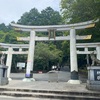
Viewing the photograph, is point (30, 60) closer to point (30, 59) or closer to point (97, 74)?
point (30, 59)

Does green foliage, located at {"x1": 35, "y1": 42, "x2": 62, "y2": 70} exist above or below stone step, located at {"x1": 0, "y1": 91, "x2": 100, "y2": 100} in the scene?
above

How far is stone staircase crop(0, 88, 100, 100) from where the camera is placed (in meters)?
8.44

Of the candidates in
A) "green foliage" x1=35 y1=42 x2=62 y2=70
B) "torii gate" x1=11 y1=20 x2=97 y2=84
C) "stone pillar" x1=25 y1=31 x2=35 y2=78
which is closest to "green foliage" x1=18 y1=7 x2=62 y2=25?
"green foliage" x1=35 y1=42 x2=62 y2=70

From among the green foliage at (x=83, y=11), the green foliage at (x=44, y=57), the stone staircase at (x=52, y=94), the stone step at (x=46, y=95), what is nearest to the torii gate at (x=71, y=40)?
the green foliage at (x=83, y=11)

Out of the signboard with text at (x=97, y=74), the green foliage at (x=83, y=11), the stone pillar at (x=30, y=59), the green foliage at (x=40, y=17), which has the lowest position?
the signboard with text at (x=97, y=74)

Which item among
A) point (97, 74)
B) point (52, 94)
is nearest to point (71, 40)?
point (97, 74)

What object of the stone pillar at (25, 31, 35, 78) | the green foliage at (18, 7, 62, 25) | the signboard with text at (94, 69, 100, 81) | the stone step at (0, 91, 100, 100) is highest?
the green foliage at (18, 7, 62, 25)

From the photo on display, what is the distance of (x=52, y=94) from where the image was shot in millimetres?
8875

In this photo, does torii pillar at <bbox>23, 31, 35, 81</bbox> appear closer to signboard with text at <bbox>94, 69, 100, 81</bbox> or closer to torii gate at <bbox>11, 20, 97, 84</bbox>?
torii gate at <bbox>11, 20, 97, 84</bbox>

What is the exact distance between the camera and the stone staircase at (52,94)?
8438 mm

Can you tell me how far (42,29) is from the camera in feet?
53.3

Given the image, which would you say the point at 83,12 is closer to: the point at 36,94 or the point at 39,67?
the point at 36,94

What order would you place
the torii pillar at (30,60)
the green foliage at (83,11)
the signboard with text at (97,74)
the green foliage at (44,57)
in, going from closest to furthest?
the signboard with text at (97,74)
the green foliage at (83,11)
the torii pillar at (30,60)
the green foliage at (44,57)

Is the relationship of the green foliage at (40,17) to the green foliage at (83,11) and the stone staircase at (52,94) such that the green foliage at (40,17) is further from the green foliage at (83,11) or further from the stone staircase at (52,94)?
the stone staircase at (52,94)
